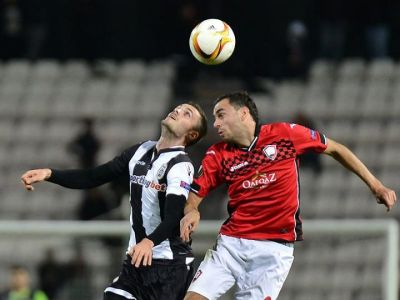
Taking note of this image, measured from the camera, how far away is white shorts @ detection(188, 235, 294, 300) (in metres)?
6.77

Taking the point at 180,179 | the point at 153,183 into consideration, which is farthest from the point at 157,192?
the point at 180,179

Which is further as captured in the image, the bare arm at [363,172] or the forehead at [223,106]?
the forehead at [223,106]

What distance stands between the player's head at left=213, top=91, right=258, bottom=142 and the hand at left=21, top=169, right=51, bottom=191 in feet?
3.39

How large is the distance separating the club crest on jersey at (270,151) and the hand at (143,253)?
1022 mm

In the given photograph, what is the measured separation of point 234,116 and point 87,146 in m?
7.16

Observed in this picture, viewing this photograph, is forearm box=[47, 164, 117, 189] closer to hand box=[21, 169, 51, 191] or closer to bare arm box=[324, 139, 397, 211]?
hand box=[21, 169, 51, 191]

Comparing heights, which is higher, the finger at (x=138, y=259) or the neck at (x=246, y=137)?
the neck at (x=246, y=137)

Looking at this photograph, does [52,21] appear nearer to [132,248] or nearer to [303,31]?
[303,31]

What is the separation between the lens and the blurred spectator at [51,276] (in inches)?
377

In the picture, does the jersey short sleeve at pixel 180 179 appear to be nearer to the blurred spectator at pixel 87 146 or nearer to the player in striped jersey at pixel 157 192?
the player in striped jersey at pixel 157 192

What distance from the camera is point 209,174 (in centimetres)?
680

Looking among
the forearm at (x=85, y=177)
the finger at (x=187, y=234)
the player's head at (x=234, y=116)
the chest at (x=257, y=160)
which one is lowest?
the finger at (x=187, y=234)

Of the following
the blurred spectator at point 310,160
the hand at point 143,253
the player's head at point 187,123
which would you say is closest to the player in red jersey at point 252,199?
the player's head at point 187,123

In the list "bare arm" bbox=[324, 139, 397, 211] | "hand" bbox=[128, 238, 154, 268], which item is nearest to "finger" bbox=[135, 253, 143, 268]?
"hand" bbox=[128, 238, 154, 268]
